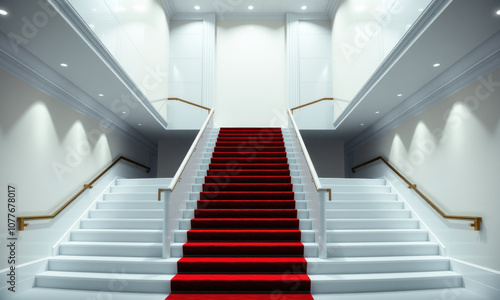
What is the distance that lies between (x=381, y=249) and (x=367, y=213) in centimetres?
107

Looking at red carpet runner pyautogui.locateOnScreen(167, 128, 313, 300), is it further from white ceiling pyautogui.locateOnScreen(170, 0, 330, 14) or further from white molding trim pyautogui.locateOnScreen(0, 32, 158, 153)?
white ceiling pyautogui.locateOnScreen(170, 0, 330, 14)

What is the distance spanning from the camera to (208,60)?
37.1ft

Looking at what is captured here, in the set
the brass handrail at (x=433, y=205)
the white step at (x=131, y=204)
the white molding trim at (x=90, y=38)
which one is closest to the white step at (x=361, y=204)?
the brass handrail at (x=433, y=205)

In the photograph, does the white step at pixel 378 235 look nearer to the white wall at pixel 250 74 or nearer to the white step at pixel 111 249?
the white step at pixel 111 249

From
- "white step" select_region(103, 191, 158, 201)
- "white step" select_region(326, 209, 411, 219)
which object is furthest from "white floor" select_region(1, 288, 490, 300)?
"white step" select_region(103, 191, 158, 201)

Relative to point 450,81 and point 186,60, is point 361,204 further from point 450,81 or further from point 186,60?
point 186,60

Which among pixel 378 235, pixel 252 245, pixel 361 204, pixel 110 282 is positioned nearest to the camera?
pixel 110 282

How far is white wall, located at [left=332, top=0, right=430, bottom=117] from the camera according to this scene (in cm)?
551

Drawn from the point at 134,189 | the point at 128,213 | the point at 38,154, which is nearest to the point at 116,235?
the point at 128,213

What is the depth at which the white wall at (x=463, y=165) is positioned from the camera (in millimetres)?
4316

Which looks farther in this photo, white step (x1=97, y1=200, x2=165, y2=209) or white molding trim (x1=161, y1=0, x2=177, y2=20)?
white molding trim (x1=161, y1=0, x2=177, y2=20)

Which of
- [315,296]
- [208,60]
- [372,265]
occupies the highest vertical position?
[208,60]

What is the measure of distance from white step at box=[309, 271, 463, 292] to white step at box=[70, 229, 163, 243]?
2.51 meters

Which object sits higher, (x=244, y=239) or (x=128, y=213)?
(x=128, y=213)
